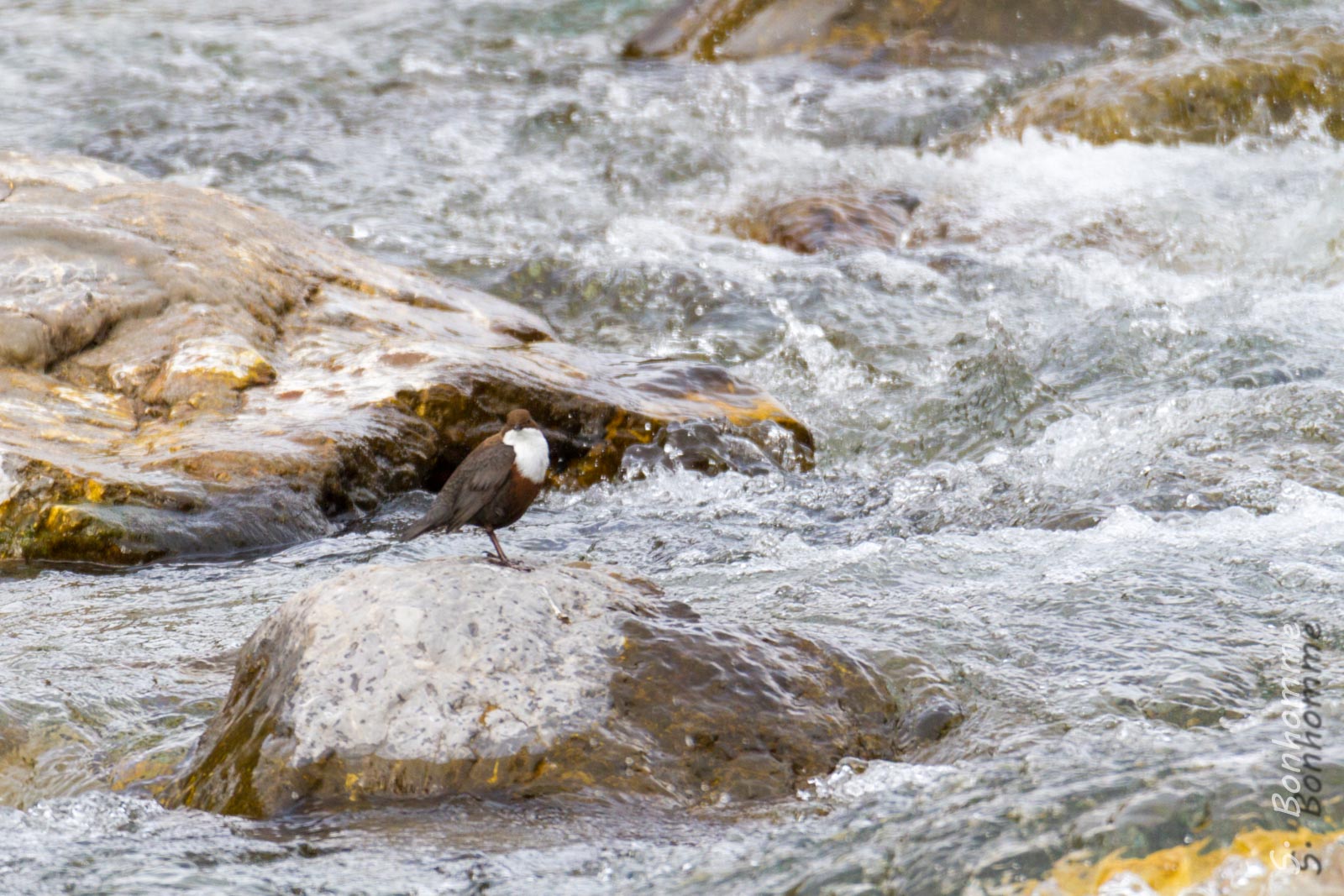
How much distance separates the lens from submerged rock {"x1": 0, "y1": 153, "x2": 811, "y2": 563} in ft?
15.9

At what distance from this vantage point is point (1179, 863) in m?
2.55

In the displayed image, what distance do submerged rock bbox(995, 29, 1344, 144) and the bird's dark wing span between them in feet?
23.8

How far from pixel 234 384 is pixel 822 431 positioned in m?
2.79

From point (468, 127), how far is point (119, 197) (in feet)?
15.8

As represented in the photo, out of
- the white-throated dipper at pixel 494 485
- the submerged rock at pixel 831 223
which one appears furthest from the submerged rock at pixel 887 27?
the white-throated dipper at pixel 494 485

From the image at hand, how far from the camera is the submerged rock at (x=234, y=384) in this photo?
15.9 feet

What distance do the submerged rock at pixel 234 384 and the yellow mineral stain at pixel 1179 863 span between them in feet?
11.2

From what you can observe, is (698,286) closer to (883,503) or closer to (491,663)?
(883,503)

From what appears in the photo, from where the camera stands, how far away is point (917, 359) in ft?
23.4

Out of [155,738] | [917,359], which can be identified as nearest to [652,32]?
[917,359]

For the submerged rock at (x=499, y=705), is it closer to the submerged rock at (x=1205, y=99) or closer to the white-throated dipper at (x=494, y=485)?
the white-throated dipper at (x=494, y=485)

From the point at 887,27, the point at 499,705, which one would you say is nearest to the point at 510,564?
the point at 499,705

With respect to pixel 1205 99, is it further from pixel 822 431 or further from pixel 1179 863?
pixel 1179 863

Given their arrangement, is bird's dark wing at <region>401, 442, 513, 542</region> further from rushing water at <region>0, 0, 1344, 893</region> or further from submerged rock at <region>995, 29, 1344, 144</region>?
submerged rock at <region>995, 29, 1344, 144</region>
